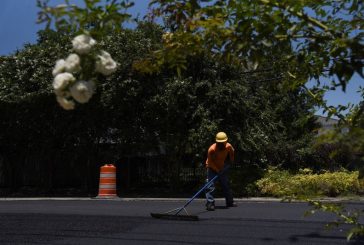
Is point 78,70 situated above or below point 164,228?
above

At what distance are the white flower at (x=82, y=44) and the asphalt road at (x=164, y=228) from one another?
18.1 feet

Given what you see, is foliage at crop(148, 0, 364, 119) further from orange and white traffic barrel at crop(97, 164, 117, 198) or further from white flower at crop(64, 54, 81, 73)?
orange and white traffic barrel at crop(97, 164, 117, 198)

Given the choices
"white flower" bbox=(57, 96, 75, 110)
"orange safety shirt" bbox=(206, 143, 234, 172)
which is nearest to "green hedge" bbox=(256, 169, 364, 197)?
"orange safety shirt" bbox=(206, 143, 234, 172)

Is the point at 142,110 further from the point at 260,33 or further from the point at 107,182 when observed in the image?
the point at 260,33

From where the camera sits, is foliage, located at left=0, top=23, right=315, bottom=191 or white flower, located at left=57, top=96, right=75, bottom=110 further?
foliage, located at left=0, top=23, right=315, bottom=191

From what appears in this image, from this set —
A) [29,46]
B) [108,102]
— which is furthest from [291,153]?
[29,46]

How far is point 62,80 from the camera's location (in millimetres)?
2367

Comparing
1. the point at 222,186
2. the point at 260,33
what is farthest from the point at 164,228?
the point at 260,33

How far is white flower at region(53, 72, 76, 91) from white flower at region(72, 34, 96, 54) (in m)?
0.11

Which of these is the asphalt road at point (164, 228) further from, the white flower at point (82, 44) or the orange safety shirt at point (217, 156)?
the white flower at point (82, 44)

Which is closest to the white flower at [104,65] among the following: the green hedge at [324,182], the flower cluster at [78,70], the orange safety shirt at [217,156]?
the flower cluster at [78,70]

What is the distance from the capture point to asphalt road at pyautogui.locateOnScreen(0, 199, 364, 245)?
8.14 m

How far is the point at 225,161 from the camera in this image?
1294 cm

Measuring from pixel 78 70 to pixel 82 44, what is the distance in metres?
0.12
